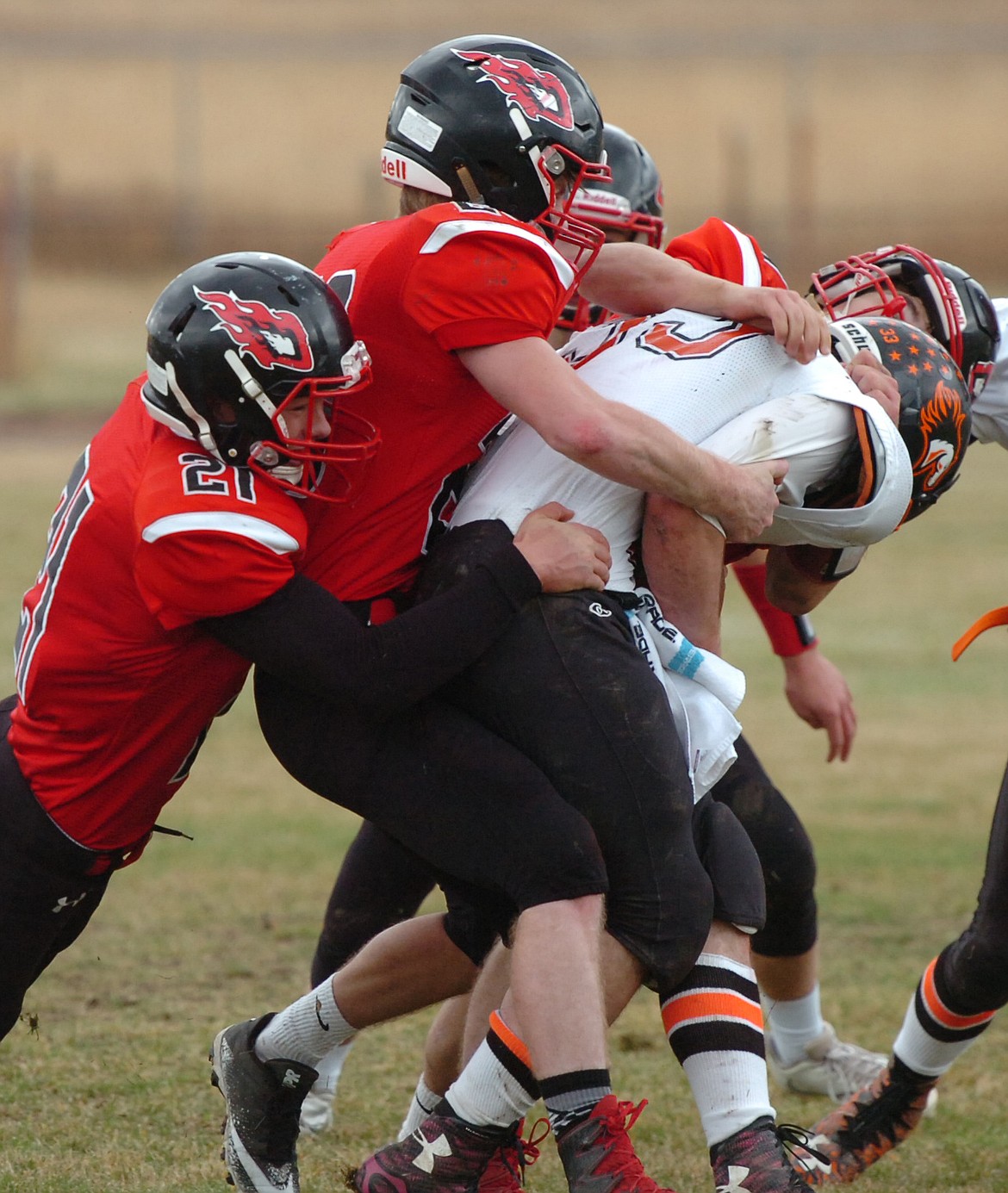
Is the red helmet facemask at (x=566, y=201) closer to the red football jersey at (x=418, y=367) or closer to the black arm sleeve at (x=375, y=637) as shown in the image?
the red football jersey at (x=418, y=367)

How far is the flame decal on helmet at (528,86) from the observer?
11.9 ft

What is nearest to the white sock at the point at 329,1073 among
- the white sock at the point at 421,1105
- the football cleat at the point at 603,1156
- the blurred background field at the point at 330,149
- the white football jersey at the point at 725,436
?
the white sock at the point at 421,1105

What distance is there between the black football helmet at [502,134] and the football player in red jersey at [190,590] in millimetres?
427

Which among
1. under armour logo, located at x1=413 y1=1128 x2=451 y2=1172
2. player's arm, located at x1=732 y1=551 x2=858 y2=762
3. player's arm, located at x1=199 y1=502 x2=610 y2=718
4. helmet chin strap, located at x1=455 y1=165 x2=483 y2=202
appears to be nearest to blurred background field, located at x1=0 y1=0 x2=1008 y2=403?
player's arm, located at x1=732 y1=551 x2=858 y2=762

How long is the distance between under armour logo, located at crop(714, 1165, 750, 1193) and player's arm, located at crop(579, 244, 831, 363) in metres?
1.61

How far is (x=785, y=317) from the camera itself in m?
3.55

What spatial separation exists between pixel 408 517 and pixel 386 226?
61 centimetres

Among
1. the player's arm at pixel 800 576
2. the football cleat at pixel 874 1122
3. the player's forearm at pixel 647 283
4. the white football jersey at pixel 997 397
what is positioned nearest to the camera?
the player's forearm at pixel 647 283

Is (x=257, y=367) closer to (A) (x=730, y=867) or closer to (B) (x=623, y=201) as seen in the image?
(A) (x=730, y=867)

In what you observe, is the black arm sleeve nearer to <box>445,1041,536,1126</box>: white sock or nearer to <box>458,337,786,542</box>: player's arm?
<box>458,337,786,542</box>: player's arm

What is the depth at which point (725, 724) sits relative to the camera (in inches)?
140

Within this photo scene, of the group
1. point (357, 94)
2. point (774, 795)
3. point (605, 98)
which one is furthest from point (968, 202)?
point (774, 795)

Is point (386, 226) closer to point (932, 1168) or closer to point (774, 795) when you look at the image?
point (774, 795)

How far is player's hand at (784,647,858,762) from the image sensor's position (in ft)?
16.2
